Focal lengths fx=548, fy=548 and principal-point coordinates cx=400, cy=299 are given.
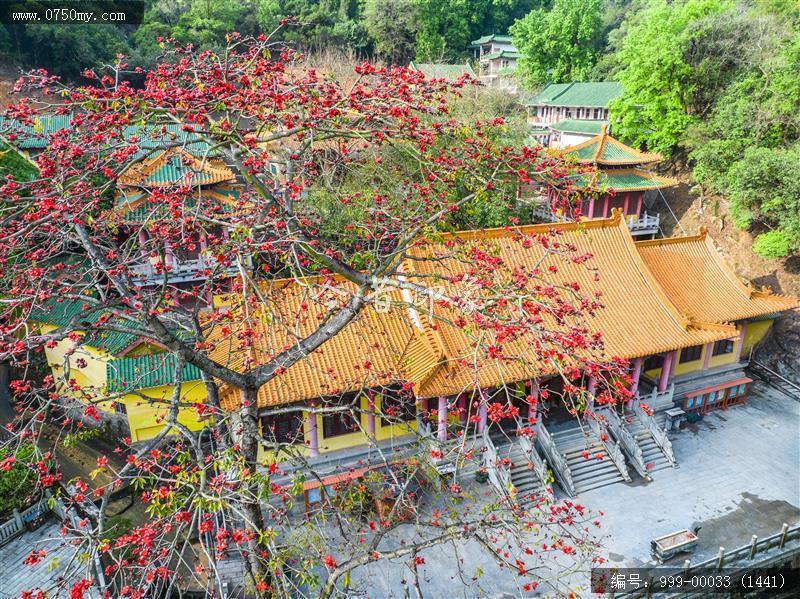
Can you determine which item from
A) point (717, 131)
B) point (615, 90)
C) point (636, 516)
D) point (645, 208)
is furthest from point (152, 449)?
point (615, 90)

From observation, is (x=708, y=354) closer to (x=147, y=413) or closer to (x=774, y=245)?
(x=774, y=245)

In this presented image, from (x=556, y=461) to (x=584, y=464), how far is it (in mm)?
1024

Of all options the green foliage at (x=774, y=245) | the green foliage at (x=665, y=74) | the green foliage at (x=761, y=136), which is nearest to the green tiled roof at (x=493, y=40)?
the green foliage at (x=665, y=74)

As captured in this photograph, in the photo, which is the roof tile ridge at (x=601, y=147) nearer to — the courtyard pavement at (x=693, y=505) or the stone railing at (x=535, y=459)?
the courtyard pavement at (x=693, y=505)

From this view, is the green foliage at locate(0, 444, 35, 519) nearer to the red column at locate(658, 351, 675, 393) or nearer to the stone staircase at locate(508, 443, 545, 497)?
the stone staircase at locate(508, 443, 545, 497)

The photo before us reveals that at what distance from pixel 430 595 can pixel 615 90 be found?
3596 cm

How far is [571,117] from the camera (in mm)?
40500

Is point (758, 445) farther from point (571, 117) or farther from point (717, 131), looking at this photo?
point (571, 117)

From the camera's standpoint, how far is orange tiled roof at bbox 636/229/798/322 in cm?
1712

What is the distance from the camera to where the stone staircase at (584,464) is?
14914mm

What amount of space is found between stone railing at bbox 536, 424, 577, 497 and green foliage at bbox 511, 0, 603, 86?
37.3 meters

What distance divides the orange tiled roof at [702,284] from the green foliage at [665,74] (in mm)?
13015

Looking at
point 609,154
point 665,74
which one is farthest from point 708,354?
point 665,74

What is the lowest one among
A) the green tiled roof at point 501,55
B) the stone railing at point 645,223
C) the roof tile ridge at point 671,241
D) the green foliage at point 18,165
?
the stone railing at point 645,223
